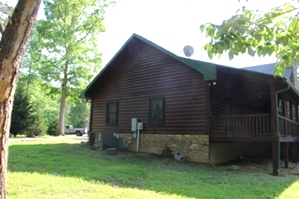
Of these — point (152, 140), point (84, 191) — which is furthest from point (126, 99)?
point (84, 191)

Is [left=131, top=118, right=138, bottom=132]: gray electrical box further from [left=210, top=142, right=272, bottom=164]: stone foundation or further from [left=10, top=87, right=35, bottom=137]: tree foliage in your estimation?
[left=10, top=87, right=35, bottom=137]: tree foliage

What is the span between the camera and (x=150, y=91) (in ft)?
44.4

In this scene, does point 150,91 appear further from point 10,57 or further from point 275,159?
point 10,57

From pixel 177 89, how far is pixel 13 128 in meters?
17.6

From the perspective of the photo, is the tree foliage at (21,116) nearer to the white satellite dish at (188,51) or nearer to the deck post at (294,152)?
the white satellite dish at (188,51)

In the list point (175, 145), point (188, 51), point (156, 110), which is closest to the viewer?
point (175, 145)

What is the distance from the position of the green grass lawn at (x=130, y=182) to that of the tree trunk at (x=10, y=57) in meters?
2.48

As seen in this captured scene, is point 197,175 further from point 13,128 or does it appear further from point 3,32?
point 13,128

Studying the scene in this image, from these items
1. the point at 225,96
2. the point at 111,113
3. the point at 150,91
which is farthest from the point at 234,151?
the point at 111,113

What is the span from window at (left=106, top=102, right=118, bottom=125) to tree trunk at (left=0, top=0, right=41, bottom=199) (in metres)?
12.0

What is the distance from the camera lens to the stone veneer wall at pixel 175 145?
36.8 feet

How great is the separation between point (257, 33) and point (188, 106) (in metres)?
9.45

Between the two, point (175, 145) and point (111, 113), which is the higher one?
point (111, 113)

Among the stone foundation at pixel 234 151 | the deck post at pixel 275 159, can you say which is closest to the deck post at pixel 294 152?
the stone foundation at pixel 234 151
